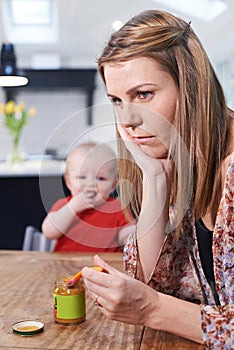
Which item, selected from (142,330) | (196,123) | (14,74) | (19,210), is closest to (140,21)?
(196,123)

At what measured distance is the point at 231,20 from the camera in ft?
16.8

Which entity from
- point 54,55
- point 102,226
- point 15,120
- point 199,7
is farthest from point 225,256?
point 54,55

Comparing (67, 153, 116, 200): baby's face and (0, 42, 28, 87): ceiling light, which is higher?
(0, 42, 28, 87): ceiling light

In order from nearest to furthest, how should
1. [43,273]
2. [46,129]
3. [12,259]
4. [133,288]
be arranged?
[133,288]
[43,273]
[12,259]
[46,129]

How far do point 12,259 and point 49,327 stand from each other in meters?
0.80

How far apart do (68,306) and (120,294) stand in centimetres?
19

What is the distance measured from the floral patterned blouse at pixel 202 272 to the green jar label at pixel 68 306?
0.19 meters

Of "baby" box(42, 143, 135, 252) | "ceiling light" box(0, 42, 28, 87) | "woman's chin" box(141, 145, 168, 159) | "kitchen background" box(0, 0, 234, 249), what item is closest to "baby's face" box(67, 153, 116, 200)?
"baby" box(42, 143, 135, 252)

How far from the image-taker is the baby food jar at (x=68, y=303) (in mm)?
1070

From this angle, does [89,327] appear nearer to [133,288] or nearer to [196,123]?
[133,288]

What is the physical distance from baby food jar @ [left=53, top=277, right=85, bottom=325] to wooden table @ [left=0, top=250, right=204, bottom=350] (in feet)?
0.05

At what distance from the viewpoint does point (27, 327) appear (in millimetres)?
1034

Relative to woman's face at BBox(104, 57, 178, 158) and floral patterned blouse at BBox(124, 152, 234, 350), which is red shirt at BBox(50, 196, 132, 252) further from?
woman's face at BBox(104, 57, 178, 158)

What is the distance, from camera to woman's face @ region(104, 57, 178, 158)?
1.09 metres
